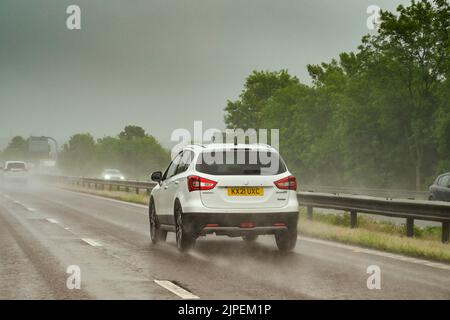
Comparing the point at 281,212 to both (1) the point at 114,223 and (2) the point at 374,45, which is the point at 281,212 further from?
(2) the point at 374,45

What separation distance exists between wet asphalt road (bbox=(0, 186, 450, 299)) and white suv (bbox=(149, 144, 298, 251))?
454 mm

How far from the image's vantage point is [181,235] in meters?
12.3

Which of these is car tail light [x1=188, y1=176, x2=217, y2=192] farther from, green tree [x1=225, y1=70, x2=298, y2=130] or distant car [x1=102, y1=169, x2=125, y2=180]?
green tree [x1=225, y1=70, x2=298, y2=130]

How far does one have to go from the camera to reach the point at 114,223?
19391 millimetres

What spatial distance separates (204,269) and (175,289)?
1865mm

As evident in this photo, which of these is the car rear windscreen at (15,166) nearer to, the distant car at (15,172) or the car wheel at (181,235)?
the distant car at (15,172)

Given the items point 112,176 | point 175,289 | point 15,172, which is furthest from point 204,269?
point 112,176

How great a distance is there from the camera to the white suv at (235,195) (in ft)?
38.9

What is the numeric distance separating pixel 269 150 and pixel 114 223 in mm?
8043

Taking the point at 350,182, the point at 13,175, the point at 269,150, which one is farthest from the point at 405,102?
the point at 269,150

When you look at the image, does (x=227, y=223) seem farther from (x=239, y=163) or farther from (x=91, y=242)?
(x=91, y=242)

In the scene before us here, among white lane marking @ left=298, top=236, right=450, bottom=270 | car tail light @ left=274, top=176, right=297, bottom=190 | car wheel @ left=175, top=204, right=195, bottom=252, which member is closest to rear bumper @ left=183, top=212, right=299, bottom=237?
car wheel @ left=175, top=204, right=195, bottom=252

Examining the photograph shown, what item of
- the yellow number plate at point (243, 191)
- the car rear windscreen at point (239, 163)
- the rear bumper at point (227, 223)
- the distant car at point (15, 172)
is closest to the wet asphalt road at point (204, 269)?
the rear bumper at point (227, 223)

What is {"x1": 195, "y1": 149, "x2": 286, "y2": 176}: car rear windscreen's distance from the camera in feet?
39.8
